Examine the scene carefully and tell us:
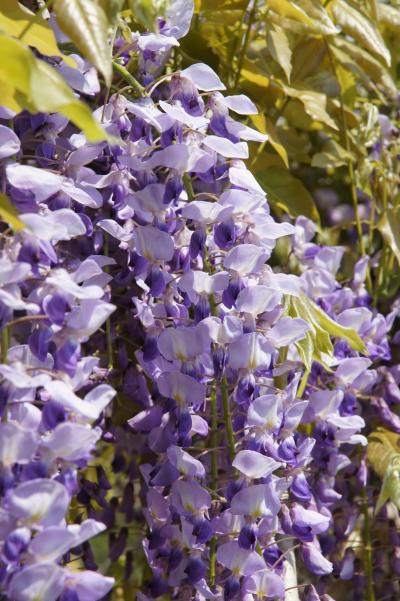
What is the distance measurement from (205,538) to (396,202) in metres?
0.86

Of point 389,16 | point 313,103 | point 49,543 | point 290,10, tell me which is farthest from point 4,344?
point 389,16

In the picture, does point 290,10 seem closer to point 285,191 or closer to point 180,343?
point 285,191

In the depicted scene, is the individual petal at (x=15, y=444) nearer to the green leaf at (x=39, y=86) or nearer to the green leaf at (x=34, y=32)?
the green leaf at (x=39, y=86)

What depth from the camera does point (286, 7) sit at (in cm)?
161

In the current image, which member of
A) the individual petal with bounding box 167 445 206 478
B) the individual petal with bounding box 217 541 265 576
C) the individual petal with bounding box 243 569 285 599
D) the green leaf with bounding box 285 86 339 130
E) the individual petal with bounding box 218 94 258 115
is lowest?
the individual petal with bounding box 243 569 285 599

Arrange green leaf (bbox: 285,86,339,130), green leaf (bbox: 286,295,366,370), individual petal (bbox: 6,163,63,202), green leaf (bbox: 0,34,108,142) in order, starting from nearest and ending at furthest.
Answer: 1. green leaf (bbox: 0,34,108,142)
2. individual petal (bbox: 6,163,63,202)
3. green leaf (bbox: 286,295,366,370)
4. green leaf (bbox: 285,86,339,130)

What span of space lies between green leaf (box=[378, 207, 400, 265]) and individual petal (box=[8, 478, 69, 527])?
3.12ft

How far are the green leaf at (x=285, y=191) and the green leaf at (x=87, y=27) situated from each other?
741mm

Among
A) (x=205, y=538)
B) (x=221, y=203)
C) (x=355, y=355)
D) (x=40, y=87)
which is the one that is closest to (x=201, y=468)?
(x=205, y=538)

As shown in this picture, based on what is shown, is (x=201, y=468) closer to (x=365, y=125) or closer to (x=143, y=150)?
(x=143, y=150)

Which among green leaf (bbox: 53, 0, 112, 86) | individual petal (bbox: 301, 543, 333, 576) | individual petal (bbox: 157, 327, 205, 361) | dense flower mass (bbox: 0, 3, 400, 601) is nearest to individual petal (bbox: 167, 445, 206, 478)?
dense flower mass (bbox: 0, 3, 400, 601)

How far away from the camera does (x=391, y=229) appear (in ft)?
5.99

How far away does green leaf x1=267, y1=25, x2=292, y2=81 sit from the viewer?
167 centimetres

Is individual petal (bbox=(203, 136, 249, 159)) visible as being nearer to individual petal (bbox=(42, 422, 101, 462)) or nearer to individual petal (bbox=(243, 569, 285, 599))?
individual petal (bbox=(42, 422, 101, 462))
